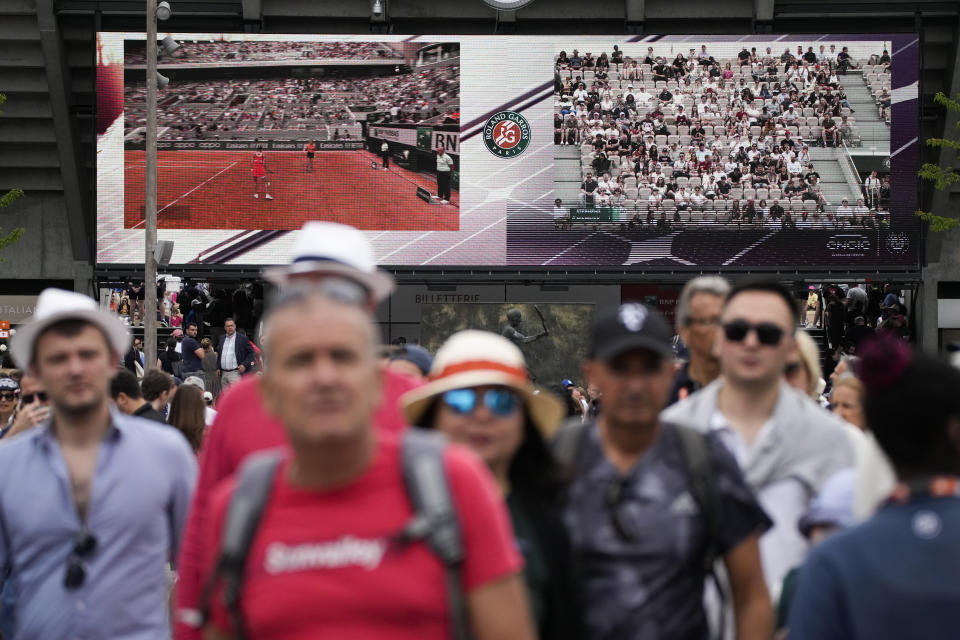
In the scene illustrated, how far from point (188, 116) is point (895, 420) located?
31134 mm

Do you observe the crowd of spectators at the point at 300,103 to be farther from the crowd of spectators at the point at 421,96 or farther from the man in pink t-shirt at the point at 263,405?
the man in pink t-shirt at the point at 263,405

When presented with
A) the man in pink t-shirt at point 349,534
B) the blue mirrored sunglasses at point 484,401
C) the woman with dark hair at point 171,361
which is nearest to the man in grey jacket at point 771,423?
the blue mirrored sunglasses at point 484,401

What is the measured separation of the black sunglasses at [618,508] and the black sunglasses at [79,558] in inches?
64.0

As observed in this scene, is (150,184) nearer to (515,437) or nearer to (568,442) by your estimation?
(568,442)

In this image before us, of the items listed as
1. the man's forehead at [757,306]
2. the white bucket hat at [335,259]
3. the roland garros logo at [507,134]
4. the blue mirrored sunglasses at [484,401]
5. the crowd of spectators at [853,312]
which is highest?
the roland garros logo at [507,134]

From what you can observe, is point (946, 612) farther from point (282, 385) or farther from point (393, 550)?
point (282, 385)

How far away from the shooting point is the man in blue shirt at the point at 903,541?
99.7 inches

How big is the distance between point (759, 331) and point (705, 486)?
2.76ft

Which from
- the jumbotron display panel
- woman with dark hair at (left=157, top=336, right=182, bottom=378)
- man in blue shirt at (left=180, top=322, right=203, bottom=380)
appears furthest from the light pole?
the jumbotron display panel

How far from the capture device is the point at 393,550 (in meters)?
2.22

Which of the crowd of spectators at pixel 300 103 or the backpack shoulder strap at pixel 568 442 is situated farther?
the crowd of spectators at pixel 300 103

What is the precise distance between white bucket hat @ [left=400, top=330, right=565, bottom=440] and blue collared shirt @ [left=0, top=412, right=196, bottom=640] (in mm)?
1232

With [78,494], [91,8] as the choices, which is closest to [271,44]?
[91,8]

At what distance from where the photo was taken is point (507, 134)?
32125 mm
